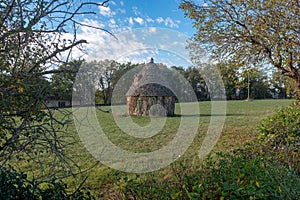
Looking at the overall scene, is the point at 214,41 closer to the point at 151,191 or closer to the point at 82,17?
the point at 82,17

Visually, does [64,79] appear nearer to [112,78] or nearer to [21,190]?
[21,190]

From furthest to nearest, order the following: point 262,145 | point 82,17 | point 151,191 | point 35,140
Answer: point 262,145, point 82,17, point 35,140, point 151,191

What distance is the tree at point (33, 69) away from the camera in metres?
2.38

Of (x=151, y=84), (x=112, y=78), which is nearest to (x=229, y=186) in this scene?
(x=112, y=78)

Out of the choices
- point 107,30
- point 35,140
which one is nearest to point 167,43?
point 107,30

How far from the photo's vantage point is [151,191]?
2.28 m

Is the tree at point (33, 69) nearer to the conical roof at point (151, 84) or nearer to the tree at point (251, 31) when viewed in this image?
the tree at point (251, 31)

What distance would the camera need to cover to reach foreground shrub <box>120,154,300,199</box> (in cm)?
200

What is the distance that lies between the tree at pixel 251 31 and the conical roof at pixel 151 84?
24.6ft

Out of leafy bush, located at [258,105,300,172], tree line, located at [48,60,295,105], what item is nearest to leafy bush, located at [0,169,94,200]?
tree line, located at [48,60,295,105]

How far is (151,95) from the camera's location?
14508mm

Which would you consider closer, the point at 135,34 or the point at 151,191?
the point at 151,191

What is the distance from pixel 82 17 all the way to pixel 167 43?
3553 millimetres

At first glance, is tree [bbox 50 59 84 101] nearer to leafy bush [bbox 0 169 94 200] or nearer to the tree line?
the tree line
